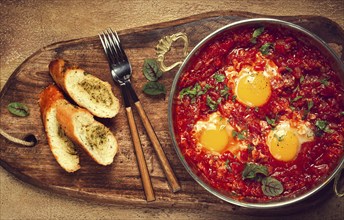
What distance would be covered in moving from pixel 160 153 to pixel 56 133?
42.8 inches

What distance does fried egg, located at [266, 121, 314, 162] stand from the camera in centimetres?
399

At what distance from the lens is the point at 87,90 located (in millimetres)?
4289

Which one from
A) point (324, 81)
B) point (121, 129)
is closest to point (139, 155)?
point (121, 129)

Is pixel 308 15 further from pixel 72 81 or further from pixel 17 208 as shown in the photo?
pixel 17 208

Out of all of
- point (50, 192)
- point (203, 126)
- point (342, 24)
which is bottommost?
point (50, 192)

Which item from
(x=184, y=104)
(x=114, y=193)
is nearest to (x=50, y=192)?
(x=114, y=193)

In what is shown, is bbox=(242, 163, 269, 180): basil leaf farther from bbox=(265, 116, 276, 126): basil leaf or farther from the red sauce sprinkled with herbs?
bbox=(265, 116, 276, 126): basil leaf

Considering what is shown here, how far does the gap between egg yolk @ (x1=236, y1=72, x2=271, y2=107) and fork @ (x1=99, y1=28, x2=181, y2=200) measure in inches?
37.2

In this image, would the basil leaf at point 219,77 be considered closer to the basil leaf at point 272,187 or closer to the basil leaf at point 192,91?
the basil leaf at point 192,91

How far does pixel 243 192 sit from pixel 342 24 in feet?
6.95

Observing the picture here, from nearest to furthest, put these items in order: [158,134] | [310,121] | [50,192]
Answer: [310,121] < [158,134] < [50,192]

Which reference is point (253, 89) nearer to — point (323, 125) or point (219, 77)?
point (219, 77)

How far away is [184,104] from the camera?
409 centimetres

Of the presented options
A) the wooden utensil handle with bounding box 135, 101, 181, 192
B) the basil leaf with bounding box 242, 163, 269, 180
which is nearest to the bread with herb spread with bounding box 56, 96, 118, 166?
the wooden utensil handle with bounding box 135, 101, 181, 192
